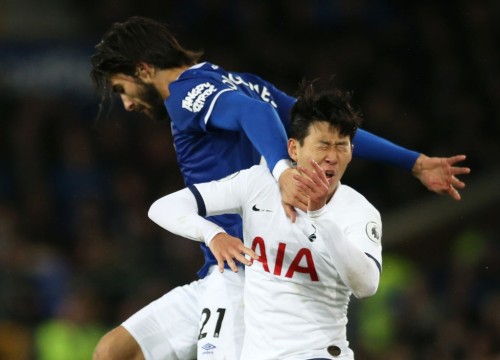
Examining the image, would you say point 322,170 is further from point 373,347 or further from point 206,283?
point 373,347

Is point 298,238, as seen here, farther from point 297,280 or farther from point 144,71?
point 144,71

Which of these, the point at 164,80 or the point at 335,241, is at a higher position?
the point at 164,80

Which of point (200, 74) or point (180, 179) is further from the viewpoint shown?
point (180, 179)

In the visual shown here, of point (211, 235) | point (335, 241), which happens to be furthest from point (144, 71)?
point (335, 241)

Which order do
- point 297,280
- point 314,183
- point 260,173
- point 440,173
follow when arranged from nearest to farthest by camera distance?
point 314,183, point 297,280, point 260,173, point 440,173

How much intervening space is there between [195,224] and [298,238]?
0.35 m

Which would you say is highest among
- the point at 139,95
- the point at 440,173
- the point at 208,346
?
the point at 139,95

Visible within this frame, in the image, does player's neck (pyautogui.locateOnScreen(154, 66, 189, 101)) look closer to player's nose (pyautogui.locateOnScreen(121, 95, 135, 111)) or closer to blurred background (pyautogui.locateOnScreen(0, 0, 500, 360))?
player's nose (pyautogui.locateOnScreen(121, 95, 135, 111))

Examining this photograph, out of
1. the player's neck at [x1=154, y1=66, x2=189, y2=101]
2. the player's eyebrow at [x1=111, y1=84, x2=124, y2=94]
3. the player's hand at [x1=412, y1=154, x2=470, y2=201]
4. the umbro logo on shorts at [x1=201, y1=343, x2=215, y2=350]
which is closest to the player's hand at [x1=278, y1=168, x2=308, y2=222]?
the umbro logo on shorts at [x1=201, y1=343, x2=215, y2=350]

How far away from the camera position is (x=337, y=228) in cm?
316

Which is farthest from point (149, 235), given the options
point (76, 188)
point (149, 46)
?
point (149, 46)

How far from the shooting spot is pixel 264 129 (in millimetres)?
3561

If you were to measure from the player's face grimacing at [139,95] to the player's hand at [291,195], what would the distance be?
0.94 m

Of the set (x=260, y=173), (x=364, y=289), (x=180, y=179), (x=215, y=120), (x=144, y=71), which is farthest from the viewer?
(x=180, y=179)
